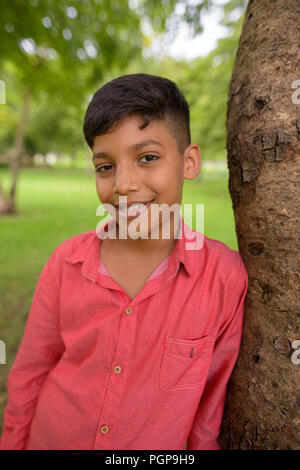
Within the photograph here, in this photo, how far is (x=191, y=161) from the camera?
1350 millimetres

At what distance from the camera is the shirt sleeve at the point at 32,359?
1.37 metres

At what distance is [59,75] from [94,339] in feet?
16.8

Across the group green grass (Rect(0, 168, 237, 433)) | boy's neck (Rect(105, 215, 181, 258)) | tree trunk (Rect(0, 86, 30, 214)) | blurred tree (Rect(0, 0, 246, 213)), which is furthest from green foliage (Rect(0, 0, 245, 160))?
tree trunk (Rect(0, 86, 30, 214))

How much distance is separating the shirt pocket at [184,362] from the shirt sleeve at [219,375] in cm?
6

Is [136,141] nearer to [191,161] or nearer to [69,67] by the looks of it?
[191,161]

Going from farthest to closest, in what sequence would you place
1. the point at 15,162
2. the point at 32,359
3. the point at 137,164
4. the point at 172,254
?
the point at 15,162
the point at 32,359
the point at 172,254
the point at 137,164

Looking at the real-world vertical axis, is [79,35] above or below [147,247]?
above

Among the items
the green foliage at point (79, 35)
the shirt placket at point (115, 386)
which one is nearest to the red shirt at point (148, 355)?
the shirt placket at point (115, 386)

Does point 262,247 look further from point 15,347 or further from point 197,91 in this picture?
point 197,91

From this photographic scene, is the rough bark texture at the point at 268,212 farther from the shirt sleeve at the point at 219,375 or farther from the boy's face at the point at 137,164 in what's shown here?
the boy's face at the point at 137,164

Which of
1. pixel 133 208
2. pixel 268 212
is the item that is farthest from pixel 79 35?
pixel 268 212

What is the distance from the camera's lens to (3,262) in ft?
19.7

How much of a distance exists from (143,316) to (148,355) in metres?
0.14

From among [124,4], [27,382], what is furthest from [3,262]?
[27,382]
